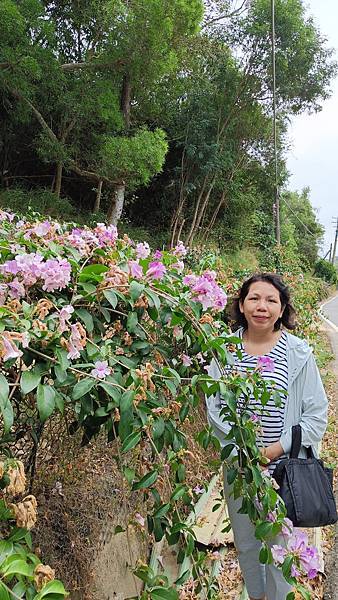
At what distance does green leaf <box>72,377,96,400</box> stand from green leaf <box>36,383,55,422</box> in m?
0.03

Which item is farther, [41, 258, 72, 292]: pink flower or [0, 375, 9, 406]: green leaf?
[41, 258, 72, 292]: pink flower

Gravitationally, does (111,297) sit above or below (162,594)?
above

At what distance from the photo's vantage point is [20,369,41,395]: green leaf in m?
0.70

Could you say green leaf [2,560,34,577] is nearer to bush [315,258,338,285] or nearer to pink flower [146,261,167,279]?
pink flower [146,261,167,279]

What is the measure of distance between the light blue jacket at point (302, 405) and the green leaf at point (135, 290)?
2.22ft

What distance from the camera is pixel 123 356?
0.91 meters

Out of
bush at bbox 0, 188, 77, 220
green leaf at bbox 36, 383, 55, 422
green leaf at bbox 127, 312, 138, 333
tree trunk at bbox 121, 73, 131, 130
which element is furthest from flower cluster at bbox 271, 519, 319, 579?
tree trunk at bbox 121, 73, 131, 130

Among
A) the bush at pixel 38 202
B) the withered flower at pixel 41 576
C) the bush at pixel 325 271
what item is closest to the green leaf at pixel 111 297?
the withered flower at pixel 41 576

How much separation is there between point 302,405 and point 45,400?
104 centimetres

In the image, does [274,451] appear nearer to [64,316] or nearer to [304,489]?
[304,489]

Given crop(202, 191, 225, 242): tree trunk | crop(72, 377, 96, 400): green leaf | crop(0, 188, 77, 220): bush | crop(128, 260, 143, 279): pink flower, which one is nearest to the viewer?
crop(72, 377, 96, 400): green leaf

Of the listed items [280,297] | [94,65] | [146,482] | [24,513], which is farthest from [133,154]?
[24,513]

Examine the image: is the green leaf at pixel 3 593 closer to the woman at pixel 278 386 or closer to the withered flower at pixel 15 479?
the withered flower at pixel 15 479

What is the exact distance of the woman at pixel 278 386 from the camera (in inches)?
59.4
